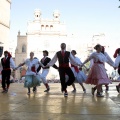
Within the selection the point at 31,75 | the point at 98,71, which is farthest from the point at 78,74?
the point at 98,71

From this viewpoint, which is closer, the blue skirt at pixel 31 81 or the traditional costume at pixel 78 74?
the blue skirt at pixel 31 81

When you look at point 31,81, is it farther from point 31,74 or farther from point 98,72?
point 98,72

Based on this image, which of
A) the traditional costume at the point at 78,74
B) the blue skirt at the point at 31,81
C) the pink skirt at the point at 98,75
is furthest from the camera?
the traditional costume at the point at 78,74

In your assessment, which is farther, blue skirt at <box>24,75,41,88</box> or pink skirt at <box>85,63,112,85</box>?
blue skirt at <box>24,75,41,88</box>

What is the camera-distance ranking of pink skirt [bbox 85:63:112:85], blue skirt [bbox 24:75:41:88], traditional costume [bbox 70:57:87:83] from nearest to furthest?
pink skirt [bbox 85:63:112:85] → blue skirt [bbox 24:75:41:88] → traditional costume [bbox 70:57:87:83]

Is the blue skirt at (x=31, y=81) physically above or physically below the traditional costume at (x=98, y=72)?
below

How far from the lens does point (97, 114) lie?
16.1 ft

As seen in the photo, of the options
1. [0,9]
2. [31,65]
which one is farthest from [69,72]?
[0,9]

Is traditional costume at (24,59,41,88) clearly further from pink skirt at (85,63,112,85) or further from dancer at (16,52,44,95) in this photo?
pink skirt at (85,63,112,85)

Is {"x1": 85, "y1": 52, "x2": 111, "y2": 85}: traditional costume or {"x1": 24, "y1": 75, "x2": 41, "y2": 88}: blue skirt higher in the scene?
{"x1": 85, "y1": 52, "x2": 111, "y2": 85}: traditional costume

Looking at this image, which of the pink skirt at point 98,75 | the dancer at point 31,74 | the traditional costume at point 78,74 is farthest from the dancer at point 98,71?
the traditional costume at point 78,74

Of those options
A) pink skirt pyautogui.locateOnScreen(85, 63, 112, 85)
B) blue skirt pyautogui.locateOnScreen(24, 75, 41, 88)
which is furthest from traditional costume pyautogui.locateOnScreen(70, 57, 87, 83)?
pink skirt pyautogui.locateOnScreen(85, 63, 112, 85)

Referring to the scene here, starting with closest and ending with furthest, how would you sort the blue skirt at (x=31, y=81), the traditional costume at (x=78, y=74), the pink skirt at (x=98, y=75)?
the pink skirt at (x=98, y=75) < the blue skirt at (x=31, y=81) < the traditional costume at (x=78, y=74)

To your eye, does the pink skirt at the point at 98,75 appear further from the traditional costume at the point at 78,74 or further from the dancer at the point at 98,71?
the traditional costume at the point at 78,74
